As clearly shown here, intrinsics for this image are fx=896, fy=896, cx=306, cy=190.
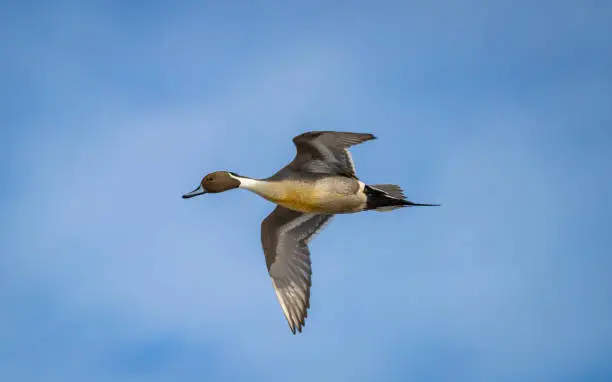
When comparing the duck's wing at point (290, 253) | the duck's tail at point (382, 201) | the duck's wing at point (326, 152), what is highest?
the duck's wing at point (326, 152)

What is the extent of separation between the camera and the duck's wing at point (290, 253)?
926 cm

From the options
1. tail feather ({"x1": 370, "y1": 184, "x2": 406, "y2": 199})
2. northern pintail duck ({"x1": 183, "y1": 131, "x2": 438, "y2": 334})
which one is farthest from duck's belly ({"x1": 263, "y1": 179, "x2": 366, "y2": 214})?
tail feather ({"x1": 370, "y1": 184, "x2": 406, "y2": 199})

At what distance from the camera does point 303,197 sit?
866 cm

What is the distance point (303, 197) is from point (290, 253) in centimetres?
98

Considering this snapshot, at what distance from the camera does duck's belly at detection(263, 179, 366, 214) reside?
866 cm

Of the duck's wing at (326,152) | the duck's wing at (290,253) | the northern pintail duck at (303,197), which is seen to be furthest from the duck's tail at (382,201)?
the duck's wing at (290,253)

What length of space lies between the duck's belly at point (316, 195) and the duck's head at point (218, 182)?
0.48 metres

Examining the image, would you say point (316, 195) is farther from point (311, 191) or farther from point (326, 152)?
point (326, 152)

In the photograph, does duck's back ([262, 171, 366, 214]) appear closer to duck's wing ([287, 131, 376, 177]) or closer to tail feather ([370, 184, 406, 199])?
duck's wing ([287, 131, 376, 177])

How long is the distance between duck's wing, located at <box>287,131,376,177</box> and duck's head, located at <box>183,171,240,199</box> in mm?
618

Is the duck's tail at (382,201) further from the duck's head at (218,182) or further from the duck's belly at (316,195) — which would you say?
the duck's head at (218,182)

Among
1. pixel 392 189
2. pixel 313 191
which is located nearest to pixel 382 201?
pixel 392 189

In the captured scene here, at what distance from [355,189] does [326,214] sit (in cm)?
83

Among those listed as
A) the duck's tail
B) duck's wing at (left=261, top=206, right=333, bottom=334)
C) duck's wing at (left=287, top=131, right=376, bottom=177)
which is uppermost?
duck's wing at (left=287, top=131, right=376, bottom=177)
